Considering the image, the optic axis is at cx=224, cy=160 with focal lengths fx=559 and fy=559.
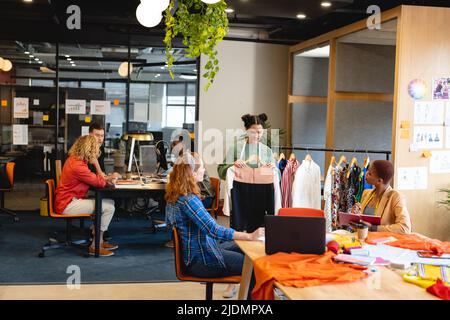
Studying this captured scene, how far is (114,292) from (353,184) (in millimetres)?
2658

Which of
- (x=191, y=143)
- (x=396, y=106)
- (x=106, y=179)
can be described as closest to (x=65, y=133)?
(x=191, y=143)

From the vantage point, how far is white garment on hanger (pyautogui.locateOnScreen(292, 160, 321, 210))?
19.8ft

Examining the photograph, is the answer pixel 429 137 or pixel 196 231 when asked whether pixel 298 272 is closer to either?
pixel 196 231

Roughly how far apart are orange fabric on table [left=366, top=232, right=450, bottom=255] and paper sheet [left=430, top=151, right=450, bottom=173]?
8.11 feet

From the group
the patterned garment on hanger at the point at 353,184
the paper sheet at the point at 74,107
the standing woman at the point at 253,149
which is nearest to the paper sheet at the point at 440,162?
the patterned garment on hanger at the point at 353,184

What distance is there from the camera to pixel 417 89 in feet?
19.2

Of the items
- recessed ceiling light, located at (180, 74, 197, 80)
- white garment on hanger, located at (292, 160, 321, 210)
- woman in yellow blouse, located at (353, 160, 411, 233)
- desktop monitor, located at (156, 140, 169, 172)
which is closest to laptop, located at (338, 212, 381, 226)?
woman in yellow blouse, located at (353, 160, 411, 233)

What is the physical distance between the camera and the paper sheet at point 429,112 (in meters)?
5.87

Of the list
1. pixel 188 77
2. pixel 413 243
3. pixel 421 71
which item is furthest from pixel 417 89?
pixel 188 77

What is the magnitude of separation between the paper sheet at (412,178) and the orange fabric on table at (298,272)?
121 inches

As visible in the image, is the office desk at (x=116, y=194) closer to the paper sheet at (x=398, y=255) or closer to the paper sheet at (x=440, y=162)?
the paper sheet at (x=440, y=162)

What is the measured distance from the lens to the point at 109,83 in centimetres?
932

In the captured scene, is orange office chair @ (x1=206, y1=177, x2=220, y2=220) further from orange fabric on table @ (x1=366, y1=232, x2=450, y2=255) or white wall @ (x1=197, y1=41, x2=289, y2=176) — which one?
orange fabric on table @ (x1=366, y1=232, x2=450, y2=255)

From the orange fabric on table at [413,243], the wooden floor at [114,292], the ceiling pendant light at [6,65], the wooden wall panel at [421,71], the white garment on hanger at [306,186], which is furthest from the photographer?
the ceiling pendant light at [6,65]
